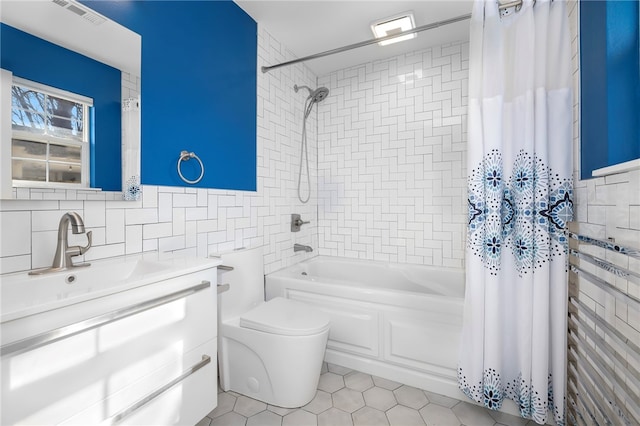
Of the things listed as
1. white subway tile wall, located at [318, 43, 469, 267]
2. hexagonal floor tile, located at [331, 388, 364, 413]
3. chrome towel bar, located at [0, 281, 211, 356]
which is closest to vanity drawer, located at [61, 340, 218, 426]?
chrome towel bar, located at [0, 281, 211, 356]

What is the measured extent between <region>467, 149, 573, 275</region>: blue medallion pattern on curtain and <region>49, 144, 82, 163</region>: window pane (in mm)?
1902

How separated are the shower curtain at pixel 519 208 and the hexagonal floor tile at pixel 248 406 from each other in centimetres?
116

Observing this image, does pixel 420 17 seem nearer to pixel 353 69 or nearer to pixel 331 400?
pixel 353 69

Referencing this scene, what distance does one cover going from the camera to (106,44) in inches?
53.3

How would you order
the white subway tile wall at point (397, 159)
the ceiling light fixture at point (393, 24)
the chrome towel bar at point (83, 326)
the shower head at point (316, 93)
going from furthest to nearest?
the shower head at point (316, 93) → the white subway tile wall at point (397, 159) → the ceiling light fixture at point (393, 24) → the chrome towel bar at point (83, 326)

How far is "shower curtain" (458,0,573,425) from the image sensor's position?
4.70 ft

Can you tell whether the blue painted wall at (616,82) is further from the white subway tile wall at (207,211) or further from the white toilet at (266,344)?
the white subway tile wall at (207,211)

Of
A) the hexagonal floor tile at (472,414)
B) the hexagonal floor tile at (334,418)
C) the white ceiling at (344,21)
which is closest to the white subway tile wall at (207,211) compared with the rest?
the white ceiling at (344,21)

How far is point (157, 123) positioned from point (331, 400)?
1876 mm

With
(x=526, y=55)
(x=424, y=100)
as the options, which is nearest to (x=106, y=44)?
(x=526, y=55)

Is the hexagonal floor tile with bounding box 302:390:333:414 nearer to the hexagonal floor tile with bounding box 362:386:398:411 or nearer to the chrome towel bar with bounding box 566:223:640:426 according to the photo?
the hexagonal floor tile with bounding box 362:386:398:411

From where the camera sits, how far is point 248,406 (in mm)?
1695

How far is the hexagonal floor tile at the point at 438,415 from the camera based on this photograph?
156cm

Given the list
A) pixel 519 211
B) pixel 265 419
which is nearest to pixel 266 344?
pixel 265 419
